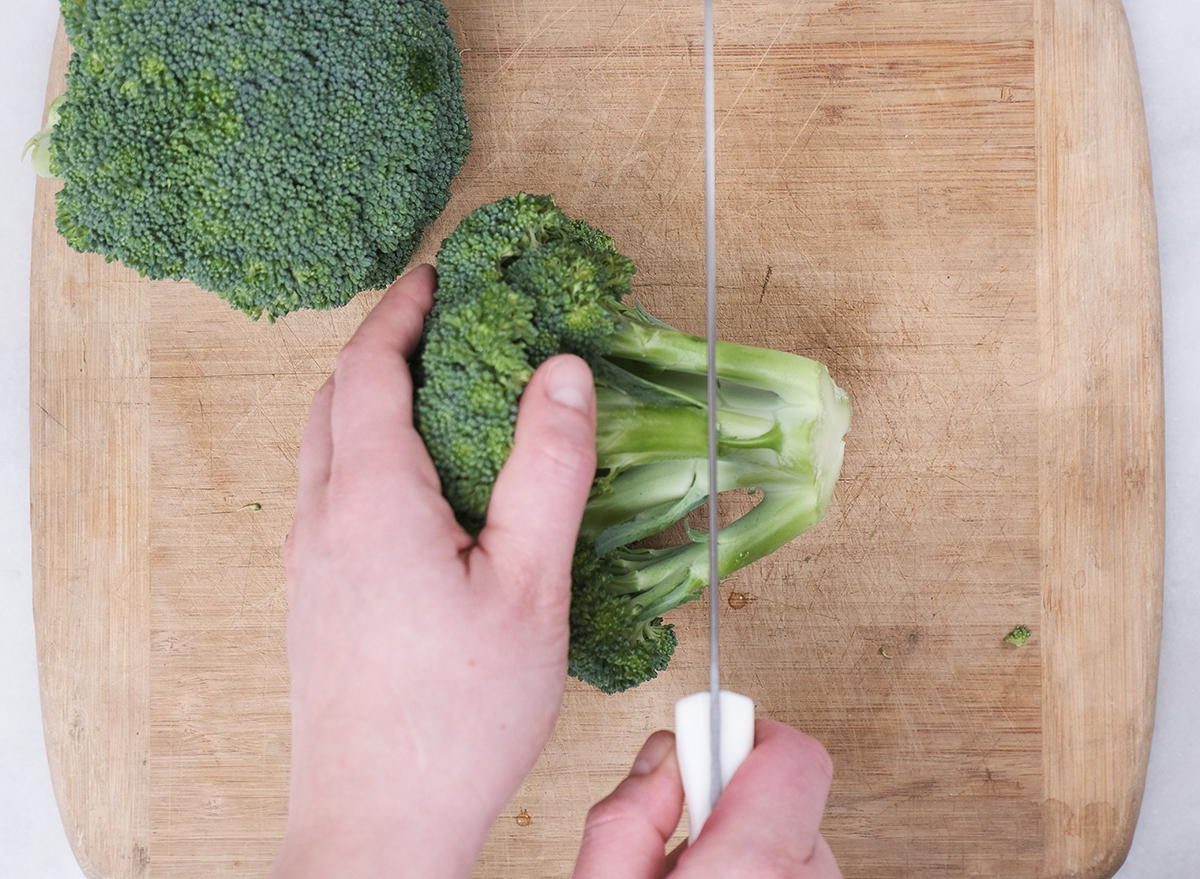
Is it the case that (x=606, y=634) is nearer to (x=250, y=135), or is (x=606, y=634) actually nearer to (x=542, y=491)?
(x=542, y=491)

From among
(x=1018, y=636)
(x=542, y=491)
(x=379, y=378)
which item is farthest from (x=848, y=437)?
(x=379, y=378)

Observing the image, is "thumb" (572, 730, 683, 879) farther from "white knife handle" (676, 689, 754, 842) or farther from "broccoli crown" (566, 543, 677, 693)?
"broccoli crown" (566, 543, 677, 693)

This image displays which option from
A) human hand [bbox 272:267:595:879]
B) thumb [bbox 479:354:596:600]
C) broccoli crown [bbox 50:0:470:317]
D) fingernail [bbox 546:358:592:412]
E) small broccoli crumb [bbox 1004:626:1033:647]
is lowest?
small broccoli crumb [bbox 1004:626:1033:647]

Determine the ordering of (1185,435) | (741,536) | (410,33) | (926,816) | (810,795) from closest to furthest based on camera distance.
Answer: (810,795) → (410,33) → (741,536) → (926,816) → (1185,435)

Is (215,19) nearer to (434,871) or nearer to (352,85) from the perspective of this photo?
(352,85)

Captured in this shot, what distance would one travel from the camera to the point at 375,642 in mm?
1133

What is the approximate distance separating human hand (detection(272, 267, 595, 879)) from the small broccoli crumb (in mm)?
931

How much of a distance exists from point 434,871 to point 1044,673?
1.18 m

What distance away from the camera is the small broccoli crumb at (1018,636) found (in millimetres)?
1614

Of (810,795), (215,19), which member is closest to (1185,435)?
(810,795)

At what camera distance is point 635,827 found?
1268 mm

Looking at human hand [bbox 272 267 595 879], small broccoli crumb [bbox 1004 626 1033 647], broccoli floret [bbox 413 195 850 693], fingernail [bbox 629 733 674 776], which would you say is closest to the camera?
human hand [bbox 272 267 595 879]

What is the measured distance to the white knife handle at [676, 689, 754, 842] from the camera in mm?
1278

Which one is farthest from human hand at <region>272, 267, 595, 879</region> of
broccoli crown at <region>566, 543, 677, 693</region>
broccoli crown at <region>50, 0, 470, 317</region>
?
broccoli crown at <region>50, 0, 470, 317</region>
